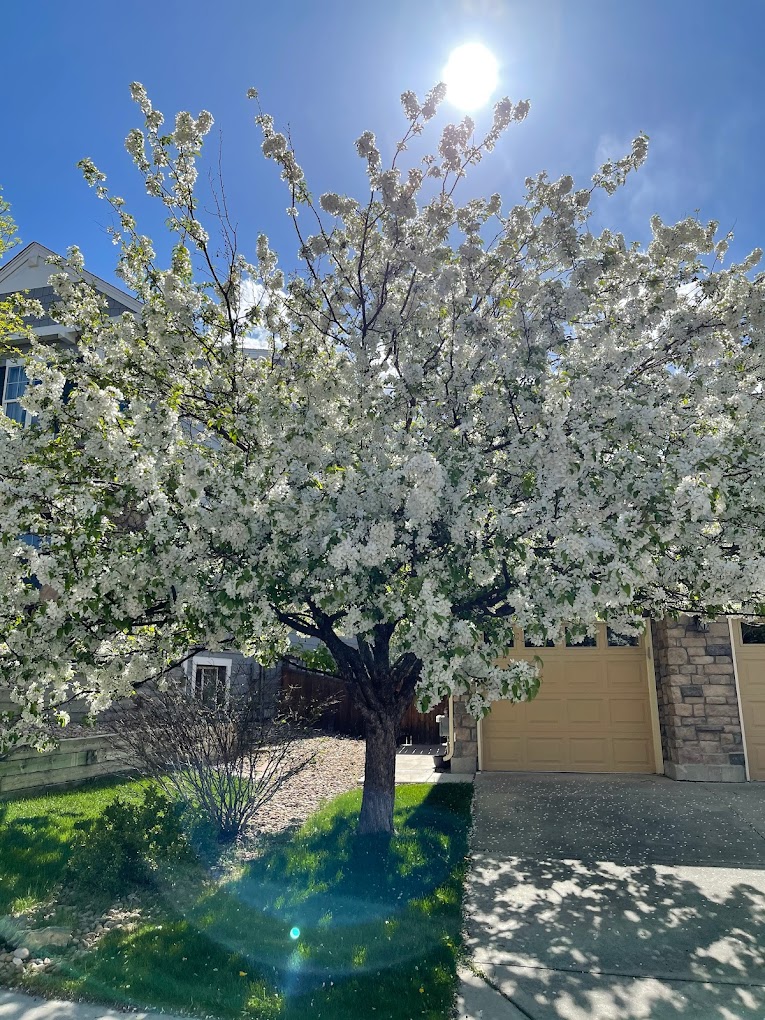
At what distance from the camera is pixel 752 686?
938cm

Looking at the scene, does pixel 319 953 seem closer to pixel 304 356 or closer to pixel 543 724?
pixel 304 356

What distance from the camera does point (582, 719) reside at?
10.1 metres

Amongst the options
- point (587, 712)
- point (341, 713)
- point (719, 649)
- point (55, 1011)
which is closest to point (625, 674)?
point (587, 712)

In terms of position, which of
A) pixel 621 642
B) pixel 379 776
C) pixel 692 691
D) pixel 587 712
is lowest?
pixel 379 776

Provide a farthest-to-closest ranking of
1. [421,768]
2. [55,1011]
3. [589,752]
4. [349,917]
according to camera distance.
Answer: [421,768] → [589,752] → [349,917] → [55,1011]

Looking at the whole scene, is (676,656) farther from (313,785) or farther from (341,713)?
(341,713)

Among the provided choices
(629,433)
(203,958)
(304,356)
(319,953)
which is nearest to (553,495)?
(629,433)

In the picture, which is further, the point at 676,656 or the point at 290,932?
the point at 676,656

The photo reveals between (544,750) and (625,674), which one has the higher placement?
(625,674)

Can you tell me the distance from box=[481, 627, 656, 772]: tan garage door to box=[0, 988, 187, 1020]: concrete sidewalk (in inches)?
288

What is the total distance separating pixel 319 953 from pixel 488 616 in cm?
238

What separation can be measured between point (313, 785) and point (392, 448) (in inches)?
239

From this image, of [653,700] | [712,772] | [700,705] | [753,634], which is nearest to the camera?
[712,772]

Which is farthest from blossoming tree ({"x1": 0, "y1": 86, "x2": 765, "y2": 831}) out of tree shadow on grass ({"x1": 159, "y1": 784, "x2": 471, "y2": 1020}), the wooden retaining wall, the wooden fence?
the wooden fence
